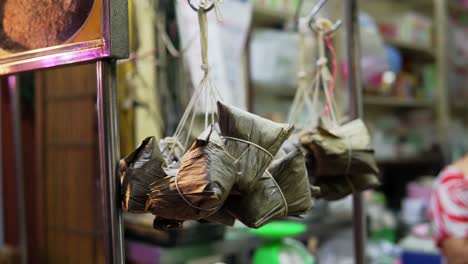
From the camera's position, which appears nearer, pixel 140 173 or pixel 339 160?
pixel 140 173

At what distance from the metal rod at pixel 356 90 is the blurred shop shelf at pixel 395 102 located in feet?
5.72

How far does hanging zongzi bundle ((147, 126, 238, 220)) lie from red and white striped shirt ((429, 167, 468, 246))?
1123mm

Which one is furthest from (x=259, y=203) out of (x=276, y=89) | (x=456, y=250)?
(x=276, y=89)

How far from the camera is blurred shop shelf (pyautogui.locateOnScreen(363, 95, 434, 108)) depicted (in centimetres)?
283

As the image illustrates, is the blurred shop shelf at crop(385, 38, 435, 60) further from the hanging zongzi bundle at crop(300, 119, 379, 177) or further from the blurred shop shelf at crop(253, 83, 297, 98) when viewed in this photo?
the hanging zongzi bundle at crop(300, 119, 379, 177)

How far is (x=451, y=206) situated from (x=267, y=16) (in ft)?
4.10

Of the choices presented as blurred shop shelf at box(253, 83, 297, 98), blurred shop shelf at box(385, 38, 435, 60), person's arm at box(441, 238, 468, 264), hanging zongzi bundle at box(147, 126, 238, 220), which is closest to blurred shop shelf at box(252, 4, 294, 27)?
blurred shop shelf at box(253, 83, 297, 98)

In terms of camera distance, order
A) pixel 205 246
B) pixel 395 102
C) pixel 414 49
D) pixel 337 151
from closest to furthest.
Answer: pixel 337 151
pixel 205 246
pixel 395 102
pixel 414 49

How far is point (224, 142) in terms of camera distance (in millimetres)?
593

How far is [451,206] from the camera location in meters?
1.47

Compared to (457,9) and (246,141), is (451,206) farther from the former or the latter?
(457,9)

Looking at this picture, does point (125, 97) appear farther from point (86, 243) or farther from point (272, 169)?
point (272, 169)

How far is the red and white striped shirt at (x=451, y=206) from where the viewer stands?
4.74 ft

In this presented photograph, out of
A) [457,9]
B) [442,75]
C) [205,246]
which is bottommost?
[205,246]
